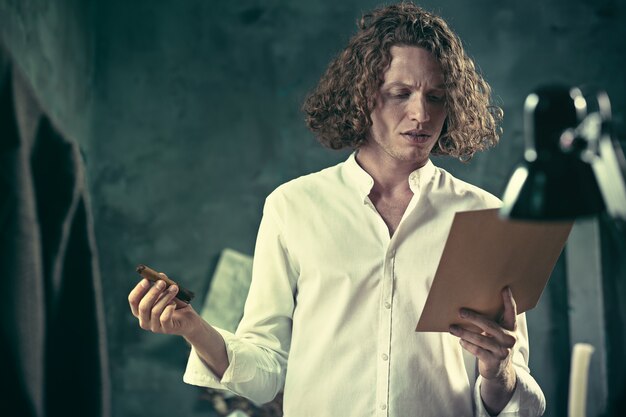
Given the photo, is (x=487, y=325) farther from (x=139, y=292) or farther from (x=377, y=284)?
(x=139, y=292)

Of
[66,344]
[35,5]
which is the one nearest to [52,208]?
[66,344]

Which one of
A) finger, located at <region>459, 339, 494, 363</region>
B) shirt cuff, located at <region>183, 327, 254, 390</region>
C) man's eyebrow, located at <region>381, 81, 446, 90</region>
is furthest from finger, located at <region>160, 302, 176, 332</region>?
man's eyebrow, located at <region>381, 81, 446, 90</region>

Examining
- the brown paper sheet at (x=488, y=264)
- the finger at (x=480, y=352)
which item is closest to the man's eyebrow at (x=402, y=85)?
the brown paper sheet at (x=488, y=264)

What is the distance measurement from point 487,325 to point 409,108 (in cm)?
57

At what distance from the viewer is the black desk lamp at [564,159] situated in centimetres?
93

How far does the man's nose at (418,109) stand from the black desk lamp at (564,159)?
32.6 inches

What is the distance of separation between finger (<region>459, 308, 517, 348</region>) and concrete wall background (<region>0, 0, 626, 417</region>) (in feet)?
8.79

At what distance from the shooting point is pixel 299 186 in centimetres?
193

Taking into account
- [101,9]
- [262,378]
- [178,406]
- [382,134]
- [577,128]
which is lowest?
[178,406]

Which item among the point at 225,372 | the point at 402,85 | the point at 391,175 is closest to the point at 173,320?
the point at 225,372

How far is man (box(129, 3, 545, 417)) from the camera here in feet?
5.39

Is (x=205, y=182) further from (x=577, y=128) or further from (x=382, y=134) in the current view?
(x=577, y=128)

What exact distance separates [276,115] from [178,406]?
163 cm

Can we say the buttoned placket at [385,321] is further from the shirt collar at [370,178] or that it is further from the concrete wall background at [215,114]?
the concrete wall background at [215,114]
